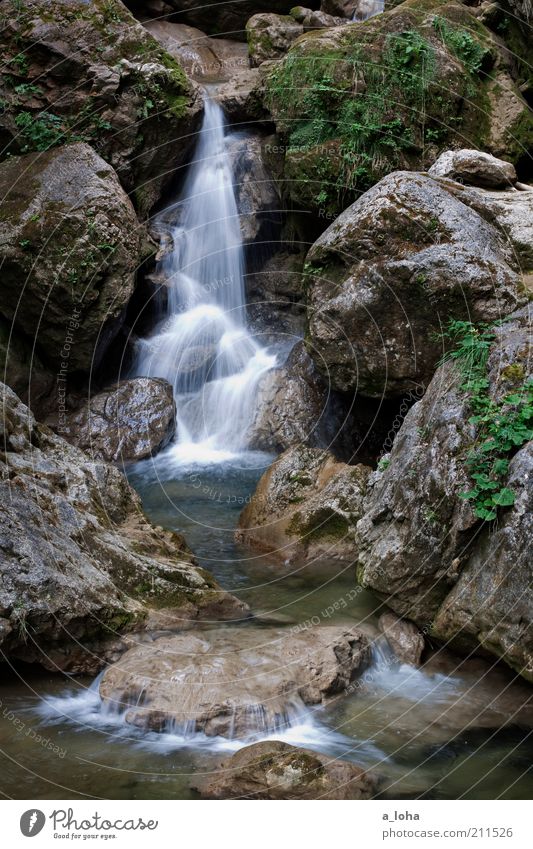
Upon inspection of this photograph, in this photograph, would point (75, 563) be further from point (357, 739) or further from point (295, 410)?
point (295, 410)

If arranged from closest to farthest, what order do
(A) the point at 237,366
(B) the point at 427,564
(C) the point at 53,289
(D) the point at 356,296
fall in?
Answer: (B) the point at 427,564 < (D) the point at 356,296 < (C) the point at 53,289 < (A) the point at 237,366

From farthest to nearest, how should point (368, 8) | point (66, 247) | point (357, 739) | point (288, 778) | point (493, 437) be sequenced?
point (368, 8)
point (66, 247)
point (493, 437)
point (357, 739)
point (288, 778)

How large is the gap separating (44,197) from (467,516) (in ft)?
28.4

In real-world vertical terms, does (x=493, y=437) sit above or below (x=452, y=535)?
above

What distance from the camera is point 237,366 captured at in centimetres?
1261

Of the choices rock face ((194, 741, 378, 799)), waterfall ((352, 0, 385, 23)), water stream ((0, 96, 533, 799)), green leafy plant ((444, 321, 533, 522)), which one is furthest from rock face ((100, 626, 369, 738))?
waterfall ((352, 0, 385, 23))

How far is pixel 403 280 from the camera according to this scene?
7.74 meters

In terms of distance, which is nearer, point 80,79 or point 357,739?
point 357,739

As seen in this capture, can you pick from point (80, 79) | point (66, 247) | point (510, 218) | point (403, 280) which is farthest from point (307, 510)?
point (80, 79)

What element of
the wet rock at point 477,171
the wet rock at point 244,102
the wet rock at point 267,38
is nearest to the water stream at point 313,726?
the wet rock at point 477,171

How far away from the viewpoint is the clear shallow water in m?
4.37

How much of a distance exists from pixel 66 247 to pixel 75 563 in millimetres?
6505

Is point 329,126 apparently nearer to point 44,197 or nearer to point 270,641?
point 44,197

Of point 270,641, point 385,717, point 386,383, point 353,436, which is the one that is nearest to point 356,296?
point 386,383
